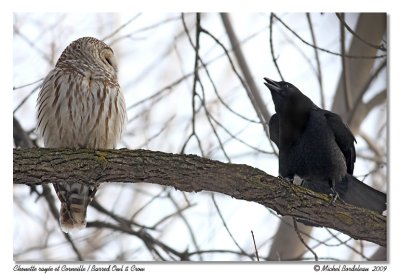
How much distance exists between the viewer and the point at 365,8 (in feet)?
10.6

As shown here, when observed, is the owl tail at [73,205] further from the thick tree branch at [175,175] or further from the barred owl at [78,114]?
the thick tree branch at [175,175]

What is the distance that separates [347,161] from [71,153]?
1.26 metres

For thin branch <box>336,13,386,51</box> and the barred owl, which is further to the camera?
thin branch <box>336,13,386,51</box>

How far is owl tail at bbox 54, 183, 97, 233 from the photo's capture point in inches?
120

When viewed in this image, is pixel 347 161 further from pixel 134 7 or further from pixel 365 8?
pixel 134 7

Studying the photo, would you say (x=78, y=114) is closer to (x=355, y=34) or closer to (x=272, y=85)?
(x=272, y=85)

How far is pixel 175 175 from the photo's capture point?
279 centimetres

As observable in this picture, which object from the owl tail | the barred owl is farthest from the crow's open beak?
the owl tail

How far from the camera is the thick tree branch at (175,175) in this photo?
276cm

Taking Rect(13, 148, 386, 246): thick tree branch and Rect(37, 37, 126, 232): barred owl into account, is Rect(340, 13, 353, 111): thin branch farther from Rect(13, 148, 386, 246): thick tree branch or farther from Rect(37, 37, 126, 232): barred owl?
Rect(37, 37, 126, 232): barred owl

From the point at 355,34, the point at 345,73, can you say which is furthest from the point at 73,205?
the point at 355,34

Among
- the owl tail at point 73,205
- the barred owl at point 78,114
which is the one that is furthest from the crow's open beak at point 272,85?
the owl tail at point 73,205

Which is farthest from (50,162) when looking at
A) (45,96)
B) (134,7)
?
(134,7)

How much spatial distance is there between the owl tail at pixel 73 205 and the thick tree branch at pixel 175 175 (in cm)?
23
